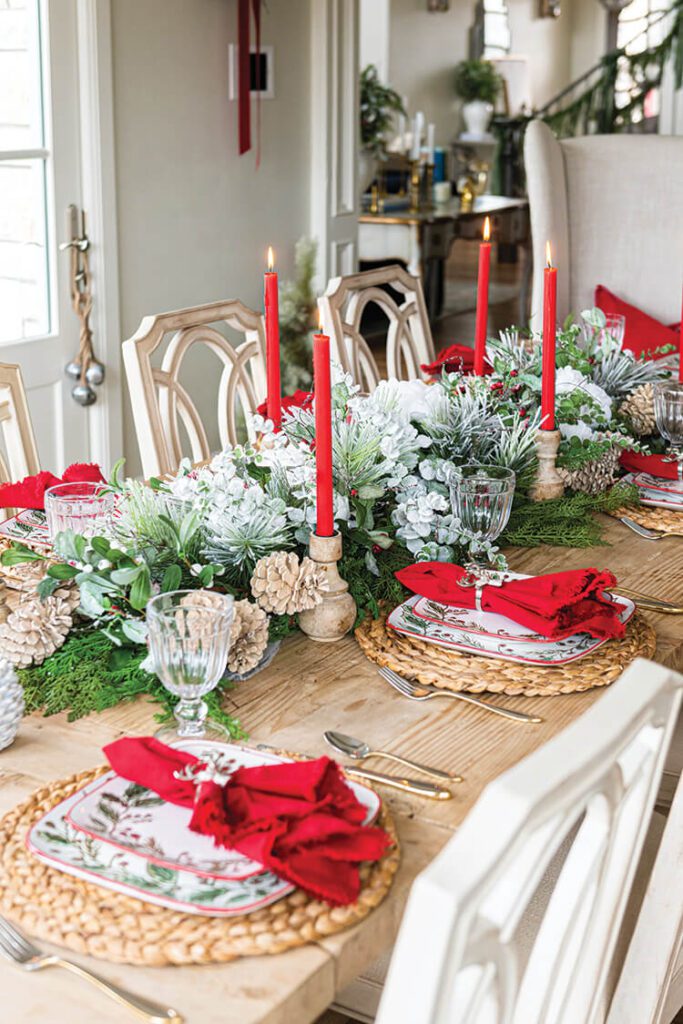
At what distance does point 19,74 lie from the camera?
2.86m

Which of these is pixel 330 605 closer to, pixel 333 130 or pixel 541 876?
pixel 541 876

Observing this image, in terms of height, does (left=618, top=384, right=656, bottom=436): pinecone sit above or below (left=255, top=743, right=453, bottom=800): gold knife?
above

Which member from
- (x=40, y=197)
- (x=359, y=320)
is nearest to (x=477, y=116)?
(x=40, y=197)

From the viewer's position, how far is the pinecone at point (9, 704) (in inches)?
39.6

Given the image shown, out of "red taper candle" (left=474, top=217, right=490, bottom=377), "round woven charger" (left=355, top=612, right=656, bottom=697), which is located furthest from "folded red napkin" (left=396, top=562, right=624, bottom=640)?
"red taper candle" (left=474, top=217, right=490, bottom=377)

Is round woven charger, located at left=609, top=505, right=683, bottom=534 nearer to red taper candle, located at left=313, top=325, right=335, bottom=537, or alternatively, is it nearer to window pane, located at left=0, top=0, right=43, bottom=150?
Result: red taper candle, located at left=313, top=325, right=335, bottom=537

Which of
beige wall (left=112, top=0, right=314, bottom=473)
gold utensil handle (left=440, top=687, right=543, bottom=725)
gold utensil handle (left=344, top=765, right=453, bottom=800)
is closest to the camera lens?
gold utensil handle (left=344, top=765, right=453, bottom=800)

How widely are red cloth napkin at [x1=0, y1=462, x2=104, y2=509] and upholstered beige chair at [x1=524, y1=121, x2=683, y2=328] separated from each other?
2337 mm

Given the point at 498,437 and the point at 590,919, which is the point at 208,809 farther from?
the point at 498,437

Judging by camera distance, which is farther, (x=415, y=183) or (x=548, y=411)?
(x=415, y=183)

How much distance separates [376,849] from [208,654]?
0.83 feet

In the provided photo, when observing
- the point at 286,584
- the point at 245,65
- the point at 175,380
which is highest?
the point at 245,65

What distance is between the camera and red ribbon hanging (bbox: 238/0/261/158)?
3.47 meters

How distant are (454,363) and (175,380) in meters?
0.49
